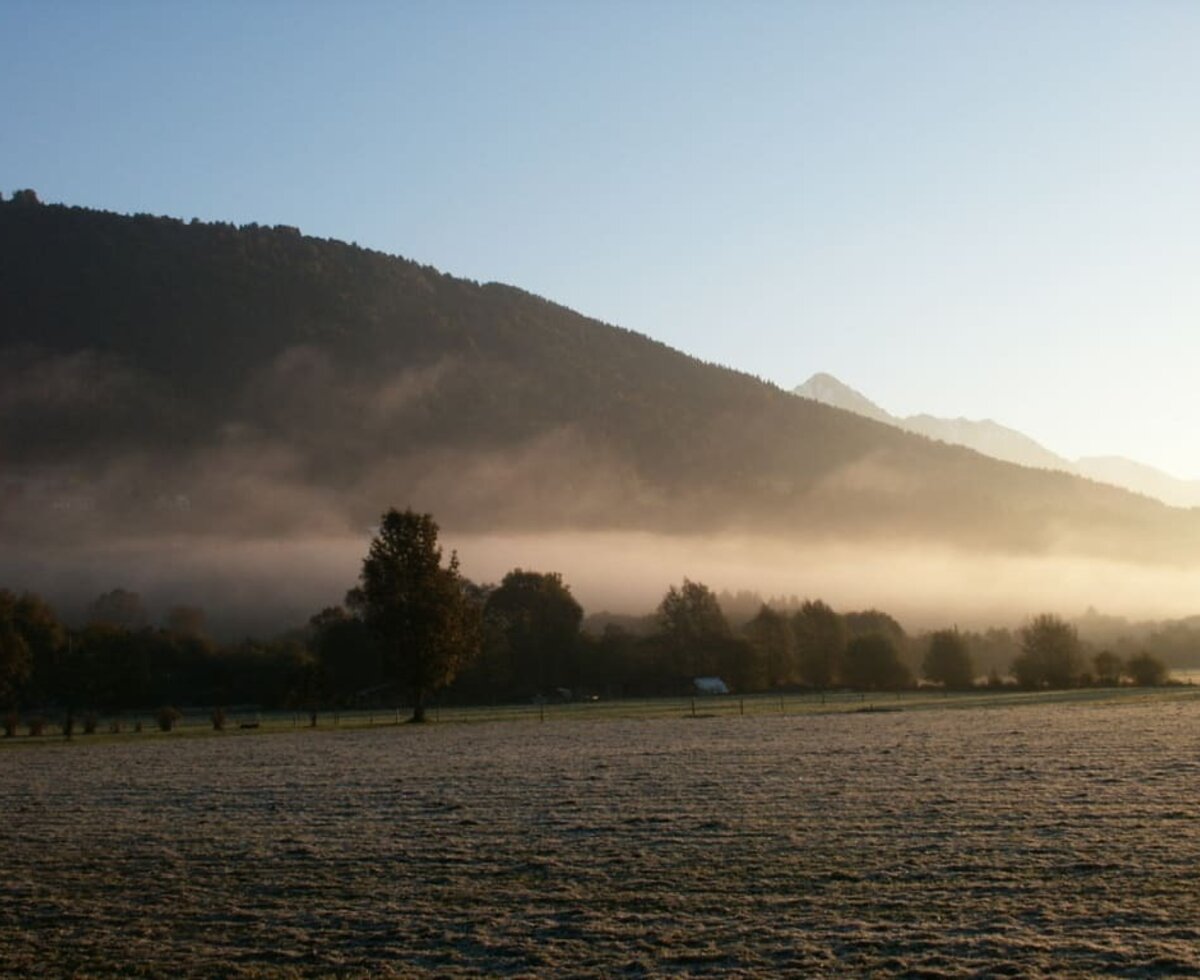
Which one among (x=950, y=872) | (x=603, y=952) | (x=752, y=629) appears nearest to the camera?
(x=603, y=952)

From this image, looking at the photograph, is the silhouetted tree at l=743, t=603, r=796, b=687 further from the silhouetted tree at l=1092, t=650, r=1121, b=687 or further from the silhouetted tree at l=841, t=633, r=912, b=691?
the silhouetted tree at l=1092, t=650, r=1121, b=687

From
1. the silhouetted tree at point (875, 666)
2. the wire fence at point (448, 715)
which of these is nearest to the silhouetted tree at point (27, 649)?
the wire fence at point (448, 715)

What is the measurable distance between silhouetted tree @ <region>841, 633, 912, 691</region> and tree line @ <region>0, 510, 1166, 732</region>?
14 cm

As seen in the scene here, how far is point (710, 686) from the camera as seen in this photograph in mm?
123875

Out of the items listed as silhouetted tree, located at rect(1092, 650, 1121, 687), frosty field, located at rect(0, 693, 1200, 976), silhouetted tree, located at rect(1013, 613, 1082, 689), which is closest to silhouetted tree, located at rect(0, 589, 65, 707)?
frosty field, located at rect(0, 693, 1200, 976)

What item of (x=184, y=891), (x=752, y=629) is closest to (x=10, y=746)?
(x=184, y=891)

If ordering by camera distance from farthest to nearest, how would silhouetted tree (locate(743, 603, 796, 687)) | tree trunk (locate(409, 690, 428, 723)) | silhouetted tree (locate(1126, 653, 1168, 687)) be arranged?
silhouetted tree (locate(743, 603, 796, 687))
silhouetted tree (locate(1126, 653, 1168, 687))
tree trunk (locate(409, 690, 428, 723))

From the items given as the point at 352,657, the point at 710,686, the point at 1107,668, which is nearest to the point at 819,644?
the point at 710,686

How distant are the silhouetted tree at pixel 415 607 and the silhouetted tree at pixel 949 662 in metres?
59.6

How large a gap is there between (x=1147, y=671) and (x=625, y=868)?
10785 centimetres

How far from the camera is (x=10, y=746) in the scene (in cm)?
6412

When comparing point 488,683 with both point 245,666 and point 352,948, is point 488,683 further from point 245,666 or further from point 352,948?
point 352,948

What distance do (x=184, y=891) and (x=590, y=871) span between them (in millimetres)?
6044

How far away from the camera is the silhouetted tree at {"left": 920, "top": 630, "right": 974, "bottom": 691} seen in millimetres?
121688
